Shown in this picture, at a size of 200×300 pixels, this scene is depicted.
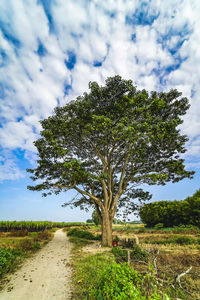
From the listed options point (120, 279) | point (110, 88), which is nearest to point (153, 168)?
point (110, 88)

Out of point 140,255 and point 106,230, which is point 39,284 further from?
point 106,230

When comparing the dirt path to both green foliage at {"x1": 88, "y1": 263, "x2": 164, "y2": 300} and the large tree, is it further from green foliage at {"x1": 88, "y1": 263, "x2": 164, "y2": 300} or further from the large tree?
the large tree

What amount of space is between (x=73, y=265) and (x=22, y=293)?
10.2 feet

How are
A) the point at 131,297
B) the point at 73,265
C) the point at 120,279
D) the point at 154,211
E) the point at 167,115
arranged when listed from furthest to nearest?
the point at 154,211, the point at 167,115, the point at 73,265, the point at 120,279, the point at 131,297

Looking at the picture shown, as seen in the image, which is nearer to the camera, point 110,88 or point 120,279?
point 120,279

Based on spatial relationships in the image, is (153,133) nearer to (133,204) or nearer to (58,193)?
(133,204)

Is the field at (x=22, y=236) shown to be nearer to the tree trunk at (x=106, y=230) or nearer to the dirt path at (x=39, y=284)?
the dirt path at (x=39, y=284)

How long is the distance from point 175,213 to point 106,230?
26.1 meters

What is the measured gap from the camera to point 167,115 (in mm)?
12461

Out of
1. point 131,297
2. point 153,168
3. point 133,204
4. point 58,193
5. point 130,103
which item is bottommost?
point 131,297

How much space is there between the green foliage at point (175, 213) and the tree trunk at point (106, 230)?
16.6 meters

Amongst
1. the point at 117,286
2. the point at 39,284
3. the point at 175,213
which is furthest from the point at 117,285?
the point at 175,213

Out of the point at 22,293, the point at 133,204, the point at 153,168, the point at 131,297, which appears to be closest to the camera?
the point at 131,297

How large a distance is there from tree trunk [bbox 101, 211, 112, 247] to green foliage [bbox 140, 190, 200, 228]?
1662 centimetres
